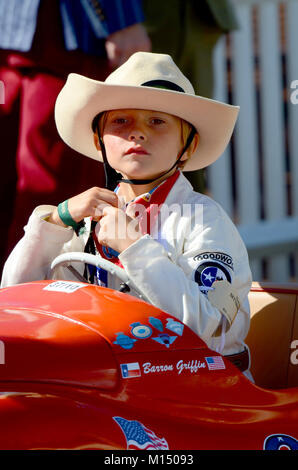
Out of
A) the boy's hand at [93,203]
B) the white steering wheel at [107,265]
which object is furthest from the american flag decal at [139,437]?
the boy's hand at [93,203]

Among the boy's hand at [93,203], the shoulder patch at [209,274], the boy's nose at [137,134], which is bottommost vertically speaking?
the shoulder patch at [209,274]

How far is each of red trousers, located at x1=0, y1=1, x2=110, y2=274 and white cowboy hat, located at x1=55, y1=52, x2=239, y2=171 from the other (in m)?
1.00

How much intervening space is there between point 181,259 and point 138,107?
494 millimetres

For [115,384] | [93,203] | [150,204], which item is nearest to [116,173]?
[150,204]

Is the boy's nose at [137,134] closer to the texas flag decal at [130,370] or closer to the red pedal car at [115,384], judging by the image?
the red pedal car at [115,384]

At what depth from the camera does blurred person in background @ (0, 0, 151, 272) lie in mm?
3902

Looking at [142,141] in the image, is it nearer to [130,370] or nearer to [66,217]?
[66,217]

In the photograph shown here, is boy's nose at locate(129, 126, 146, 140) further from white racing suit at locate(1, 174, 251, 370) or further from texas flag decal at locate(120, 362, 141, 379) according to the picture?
texas flag decal at locate(120, 362, 141, 379)

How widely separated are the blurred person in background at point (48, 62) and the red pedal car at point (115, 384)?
1663 mm

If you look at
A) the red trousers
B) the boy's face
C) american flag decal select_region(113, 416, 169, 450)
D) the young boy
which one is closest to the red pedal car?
american flag decal select_region(113, 416, 169, 450)

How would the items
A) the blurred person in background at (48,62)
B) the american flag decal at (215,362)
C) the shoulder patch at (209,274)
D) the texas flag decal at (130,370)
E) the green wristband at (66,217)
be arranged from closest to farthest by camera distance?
the texas flag decal at (130,370)
the american flag decal at (215,362)
the shoulder patch at (209,274)
the green wristband at (66,217)
the blurred person in background at (48,62)

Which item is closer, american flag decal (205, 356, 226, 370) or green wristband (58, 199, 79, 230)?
american flag decal (205, 356, 226, 370)

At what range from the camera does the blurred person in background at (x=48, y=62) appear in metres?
3.90
